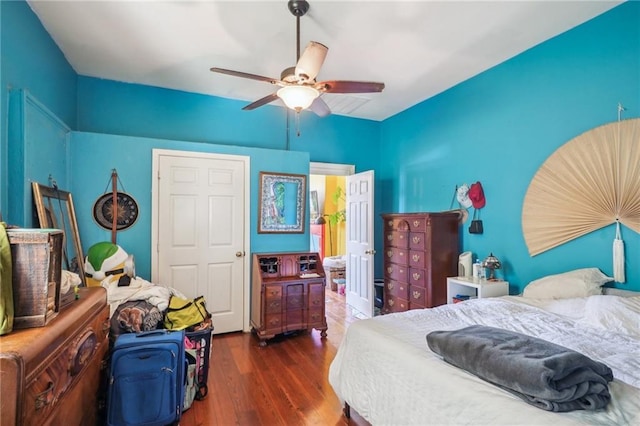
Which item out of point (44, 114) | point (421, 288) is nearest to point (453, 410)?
point (421, 288)

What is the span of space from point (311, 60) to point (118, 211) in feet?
8.32

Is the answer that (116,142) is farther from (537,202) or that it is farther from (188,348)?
(537,202)

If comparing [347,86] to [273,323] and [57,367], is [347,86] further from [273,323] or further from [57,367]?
[273,323]

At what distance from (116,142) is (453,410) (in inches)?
141

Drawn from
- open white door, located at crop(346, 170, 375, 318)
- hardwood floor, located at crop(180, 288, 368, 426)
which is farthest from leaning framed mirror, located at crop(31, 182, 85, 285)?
open white door, located at crop(346, 170, 375, 318)

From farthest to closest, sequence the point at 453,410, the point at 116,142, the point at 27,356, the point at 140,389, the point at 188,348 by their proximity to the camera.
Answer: the point at 116,142 < the point at 188,348 < the point at 140,389 < the point at 453,410 < the point at 27,356

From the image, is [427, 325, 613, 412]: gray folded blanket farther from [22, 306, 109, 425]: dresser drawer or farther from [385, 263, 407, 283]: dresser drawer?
[385, 263, 407, 283]: dresser drawer

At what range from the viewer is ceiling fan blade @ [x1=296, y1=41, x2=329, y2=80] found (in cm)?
184

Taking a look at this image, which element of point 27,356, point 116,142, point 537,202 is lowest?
point 27,356

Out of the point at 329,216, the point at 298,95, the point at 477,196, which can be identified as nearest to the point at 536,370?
the point at 298,95

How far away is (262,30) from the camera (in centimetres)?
253

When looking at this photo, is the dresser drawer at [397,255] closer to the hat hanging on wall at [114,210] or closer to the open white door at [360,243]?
the open white door at [360,243]

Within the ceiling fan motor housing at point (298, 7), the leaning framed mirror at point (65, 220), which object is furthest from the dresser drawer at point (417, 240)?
the leaning framed mirror at point (65, 220)

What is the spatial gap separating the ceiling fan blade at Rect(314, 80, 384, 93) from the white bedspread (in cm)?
160
